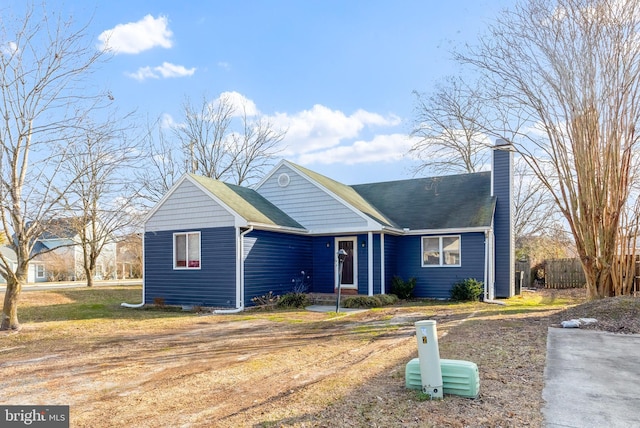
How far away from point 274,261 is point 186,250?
2929 mm

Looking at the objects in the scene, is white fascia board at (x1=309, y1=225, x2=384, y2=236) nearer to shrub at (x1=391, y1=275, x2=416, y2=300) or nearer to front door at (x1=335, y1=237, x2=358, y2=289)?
front door at (x1=335, y1=237, x2=358, y2=289)

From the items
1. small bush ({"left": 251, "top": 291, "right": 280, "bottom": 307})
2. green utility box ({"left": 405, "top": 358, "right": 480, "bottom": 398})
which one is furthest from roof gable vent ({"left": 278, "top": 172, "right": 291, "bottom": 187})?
green utility box ({"left": 405, "top": 358, "right": 480, "bottom": 398})

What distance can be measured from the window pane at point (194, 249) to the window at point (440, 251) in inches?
316

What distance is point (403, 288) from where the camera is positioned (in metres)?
16.0

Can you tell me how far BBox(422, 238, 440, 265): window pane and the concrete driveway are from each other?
27.5 feet

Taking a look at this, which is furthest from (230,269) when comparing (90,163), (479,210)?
(479,210)

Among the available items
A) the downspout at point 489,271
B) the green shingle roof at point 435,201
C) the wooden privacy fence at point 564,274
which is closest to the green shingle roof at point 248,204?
the green shingle roof at point 435,201

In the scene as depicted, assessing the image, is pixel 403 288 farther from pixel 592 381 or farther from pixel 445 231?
pixel 592 381

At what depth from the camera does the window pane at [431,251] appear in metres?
16.4

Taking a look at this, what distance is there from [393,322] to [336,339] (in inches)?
94.2

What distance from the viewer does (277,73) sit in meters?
18.4

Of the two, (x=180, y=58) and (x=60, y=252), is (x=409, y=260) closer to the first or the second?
(x=180, y=58)

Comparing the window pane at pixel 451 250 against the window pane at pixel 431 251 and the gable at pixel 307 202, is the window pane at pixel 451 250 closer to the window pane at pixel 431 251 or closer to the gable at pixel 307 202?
the window pane at pixel 431 251

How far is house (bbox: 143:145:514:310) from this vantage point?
1415 centimetres
